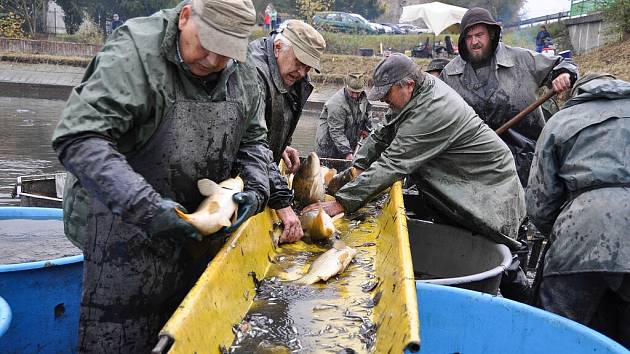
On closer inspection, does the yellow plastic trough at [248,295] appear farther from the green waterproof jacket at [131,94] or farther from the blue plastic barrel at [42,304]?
the blue plastic barrel at [42,304]

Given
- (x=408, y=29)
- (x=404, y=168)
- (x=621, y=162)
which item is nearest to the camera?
(x=621, y=162)

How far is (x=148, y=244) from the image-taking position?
3055 millimetres

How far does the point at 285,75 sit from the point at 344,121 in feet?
14.8

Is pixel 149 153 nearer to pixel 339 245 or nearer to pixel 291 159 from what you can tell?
pixel 339 245

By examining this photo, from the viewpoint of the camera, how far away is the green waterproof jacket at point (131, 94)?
2564mm

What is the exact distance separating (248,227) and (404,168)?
5.36ft

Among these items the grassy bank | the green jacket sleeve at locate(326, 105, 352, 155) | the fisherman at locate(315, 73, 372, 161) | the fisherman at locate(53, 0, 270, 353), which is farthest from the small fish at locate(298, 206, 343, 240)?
the grassy bank

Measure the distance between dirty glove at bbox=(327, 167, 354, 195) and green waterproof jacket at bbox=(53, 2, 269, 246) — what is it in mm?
2509

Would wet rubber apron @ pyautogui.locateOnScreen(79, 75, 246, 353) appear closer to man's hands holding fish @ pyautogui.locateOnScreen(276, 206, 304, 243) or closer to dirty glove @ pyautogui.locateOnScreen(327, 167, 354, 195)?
man's hands holding fish @ pyautogui.locateOnScreen(276, 206, 304, 243)

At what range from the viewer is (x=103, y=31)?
133ft

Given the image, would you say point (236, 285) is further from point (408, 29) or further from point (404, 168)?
point (408, 29)

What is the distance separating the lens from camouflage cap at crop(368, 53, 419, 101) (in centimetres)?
474

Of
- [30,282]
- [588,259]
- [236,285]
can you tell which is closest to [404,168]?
[588,259]

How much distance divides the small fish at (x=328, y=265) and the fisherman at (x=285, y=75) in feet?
1.59
